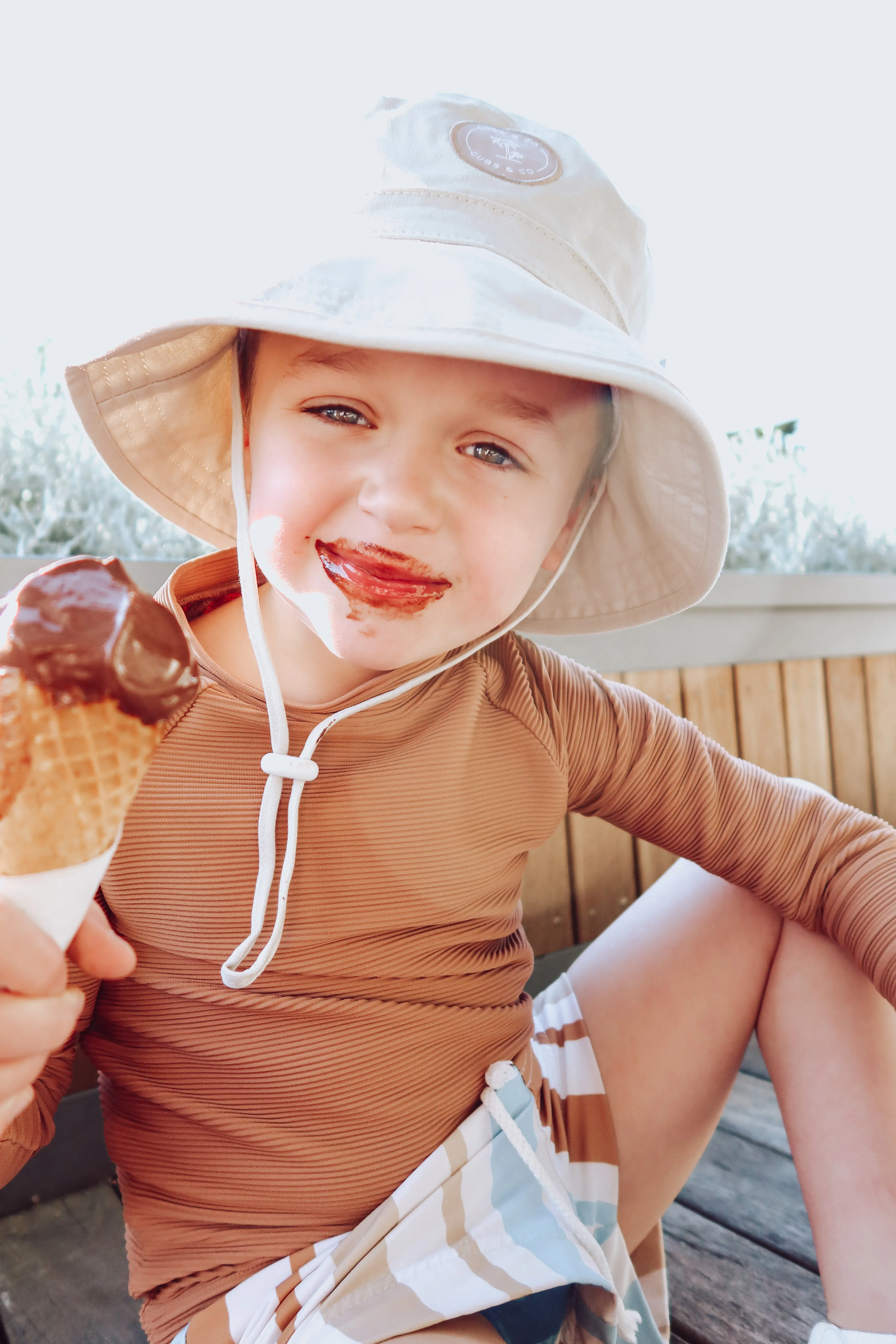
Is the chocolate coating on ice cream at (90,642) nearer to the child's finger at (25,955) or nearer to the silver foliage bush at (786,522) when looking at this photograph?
the child's finger at (25,955)

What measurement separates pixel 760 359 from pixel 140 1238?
246cm

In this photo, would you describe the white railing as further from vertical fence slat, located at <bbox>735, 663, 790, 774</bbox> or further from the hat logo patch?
the hat logo patch

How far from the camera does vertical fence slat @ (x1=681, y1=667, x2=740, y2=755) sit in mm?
1729

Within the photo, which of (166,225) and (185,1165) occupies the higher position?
(166,225)

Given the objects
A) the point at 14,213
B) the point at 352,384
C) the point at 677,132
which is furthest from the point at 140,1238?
the point at 677,132

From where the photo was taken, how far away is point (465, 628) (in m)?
0.75

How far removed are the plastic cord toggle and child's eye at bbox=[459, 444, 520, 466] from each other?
272 mm

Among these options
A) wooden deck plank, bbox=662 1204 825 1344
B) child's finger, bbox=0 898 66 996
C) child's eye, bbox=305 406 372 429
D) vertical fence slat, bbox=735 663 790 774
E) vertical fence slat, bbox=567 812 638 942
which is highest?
child's eye, bbox=305 406 372 429

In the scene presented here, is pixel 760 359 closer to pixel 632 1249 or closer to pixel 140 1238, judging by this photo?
pixel 632 1249

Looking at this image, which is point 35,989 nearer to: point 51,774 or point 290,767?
point 51,774

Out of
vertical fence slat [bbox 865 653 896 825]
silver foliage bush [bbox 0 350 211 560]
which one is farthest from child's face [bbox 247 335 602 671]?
vertical fence slat [bbox 865 653 896 825]

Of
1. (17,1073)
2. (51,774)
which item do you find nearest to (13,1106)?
(17,1073)

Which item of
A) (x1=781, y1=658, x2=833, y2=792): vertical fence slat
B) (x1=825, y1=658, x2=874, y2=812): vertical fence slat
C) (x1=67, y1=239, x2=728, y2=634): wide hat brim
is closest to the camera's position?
(x1=67, y1=239, x2=728, y2=634): wide hat brim

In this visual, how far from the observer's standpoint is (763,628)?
6.41ft
